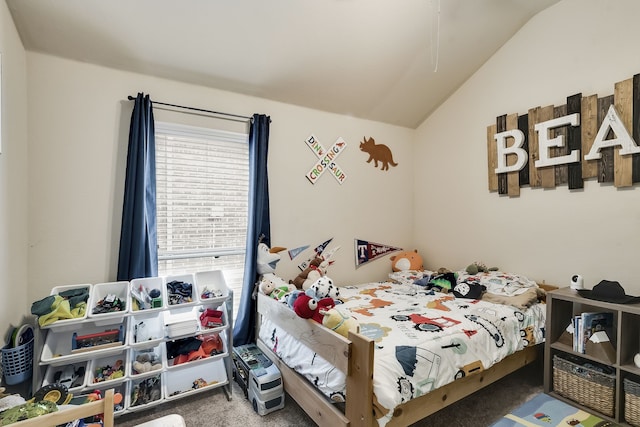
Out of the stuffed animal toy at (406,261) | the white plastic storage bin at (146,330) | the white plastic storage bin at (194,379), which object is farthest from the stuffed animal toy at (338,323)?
the stuffed animal toy at (406,261)

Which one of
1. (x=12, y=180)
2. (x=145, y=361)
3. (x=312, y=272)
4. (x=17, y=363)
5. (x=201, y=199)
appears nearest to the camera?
(x=17, y=363)

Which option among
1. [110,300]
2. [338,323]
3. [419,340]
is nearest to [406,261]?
[419,340]

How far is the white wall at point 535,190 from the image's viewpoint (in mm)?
2197

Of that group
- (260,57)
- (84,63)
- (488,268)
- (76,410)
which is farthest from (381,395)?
(84,63)

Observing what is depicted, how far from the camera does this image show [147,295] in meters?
1.95

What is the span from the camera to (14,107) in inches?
66.8

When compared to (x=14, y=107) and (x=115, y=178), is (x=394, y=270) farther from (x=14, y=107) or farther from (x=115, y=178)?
(x=14, y=107)

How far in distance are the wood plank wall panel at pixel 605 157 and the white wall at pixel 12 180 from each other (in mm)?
3619

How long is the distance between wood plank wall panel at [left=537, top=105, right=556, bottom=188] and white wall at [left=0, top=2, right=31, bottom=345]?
3.52 metres

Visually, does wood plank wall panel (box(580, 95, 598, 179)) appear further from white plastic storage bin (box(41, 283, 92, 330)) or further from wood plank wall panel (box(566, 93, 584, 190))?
white plastic storage bin (box(41, 283, 92, 330))

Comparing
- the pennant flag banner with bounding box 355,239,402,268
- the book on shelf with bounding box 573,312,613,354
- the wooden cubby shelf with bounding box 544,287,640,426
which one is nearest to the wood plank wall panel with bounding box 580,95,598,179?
the wooden cubby shelf with bounding box 544,287,640,426

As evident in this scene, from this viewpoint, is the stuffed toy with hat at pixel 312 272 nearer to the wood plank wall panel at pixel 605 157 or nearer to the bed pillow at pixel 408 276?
the bed pillow at pixel 408 276

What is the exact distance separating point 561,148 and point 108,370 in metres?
3.50

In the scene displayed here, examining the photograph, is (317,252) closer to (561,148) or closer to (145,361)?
(145,361)
